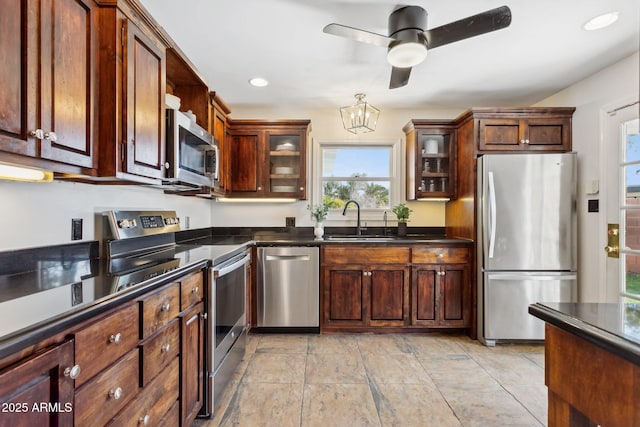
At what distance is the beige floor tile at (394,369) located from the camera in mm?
2242

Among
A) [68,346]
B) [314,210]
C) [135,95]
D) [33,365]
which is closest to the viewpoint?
[33,365]

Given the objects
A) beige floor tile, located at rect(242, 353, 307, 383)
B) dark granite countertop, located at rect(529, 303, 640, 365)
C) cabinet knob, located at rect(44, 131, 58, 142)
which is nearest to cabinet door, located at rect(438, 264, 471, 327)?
beige floor tile, located at rect(242, 353, 307, 383)

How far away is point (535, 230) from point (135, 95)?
3.19 meters

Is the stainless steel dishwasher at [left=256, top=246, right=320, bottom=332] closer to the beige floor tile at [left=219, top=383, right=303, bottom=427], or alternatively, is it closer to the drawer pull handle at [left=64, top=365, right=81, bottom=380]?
the beige floor tile at [left=219, top=383, right=303, bottom=427]

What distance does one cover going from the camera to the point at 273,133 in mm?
3398

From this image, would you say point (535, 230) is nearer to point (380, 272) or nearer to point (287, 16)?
point (380, 272)

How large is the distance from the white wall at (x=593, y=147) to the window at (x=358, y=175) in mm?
1694

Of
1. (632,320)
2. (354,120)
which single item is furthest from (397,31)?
(632,320)

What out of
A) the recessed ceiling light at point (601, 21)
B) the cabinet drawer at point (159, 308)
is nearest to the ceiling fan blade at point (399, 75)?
the recessed ceiling light at point (601, 21)

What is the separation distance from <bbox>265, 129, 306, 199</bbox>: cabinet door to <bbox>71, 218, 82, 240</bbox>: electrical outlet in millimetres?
1899

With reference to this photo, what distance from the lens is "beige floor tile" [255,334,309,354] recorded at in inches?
107

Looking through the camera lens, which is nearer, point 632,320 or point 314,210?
point 632,320

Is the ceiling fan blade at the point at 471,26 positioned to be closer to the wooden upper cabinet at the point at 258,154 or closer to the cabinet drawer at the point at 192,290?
the wooden upper cabinet at the point at 258,154

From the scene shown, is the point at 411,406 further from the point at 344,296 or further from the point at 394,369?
the point at 344,296
